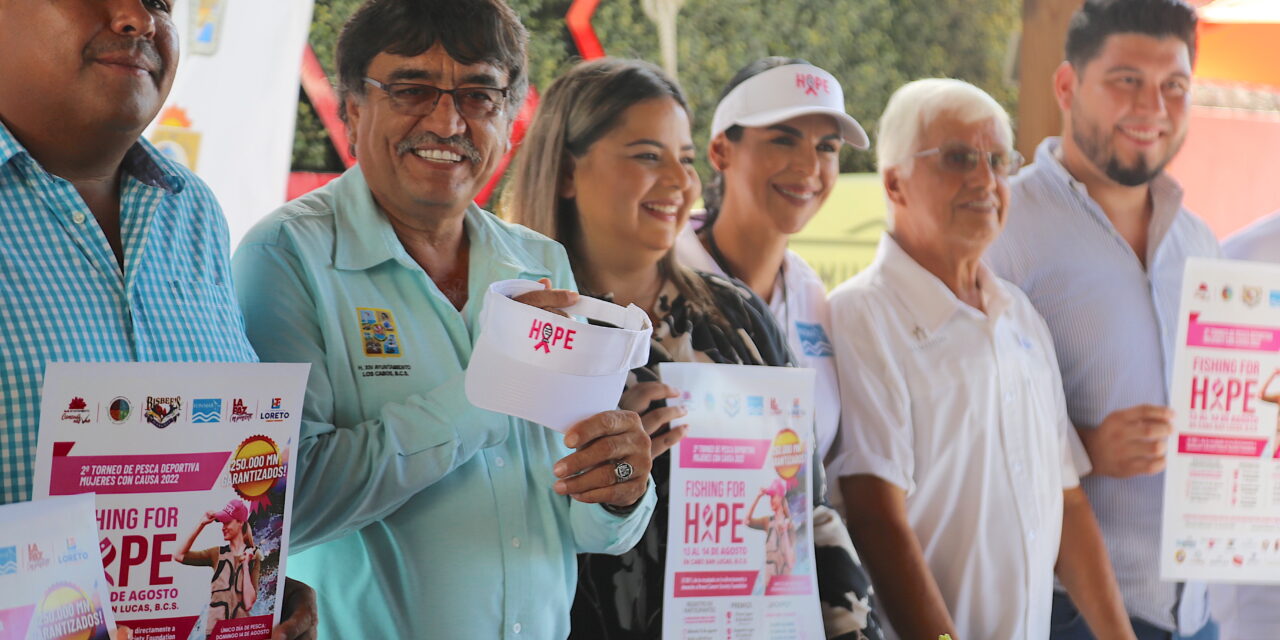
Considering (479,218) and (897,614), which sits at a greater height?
(479,218)

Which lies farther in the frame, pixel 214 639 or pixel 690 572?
pixel 690 572

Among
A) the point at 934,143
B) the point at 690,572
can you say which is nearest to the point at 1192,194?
the point at 934,143

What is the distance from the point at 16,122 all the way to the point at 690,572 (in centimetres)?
137

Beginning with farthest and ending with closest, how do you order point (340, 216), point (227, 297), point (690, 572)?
point (690, 572), point (340, 216), point (227, 297)

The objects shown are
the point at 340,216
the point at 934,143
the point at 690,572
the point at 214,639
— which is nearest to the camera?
the point at 214,639

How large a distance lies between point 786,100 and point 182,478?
1707 millimetres

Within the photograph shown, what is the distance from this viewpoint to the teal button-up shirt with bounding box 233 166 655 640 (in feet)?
5.54

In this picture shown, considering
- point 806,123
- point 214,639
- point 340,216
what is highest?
point 806,123

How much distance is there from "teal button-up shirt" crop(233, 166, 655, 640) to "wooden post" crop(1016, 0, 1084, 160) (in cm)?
220


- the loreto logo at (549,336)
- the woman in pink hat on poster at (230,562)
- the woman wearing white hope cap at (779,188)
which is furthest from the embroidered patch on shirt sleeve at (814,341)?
the woman in pink hat on poster at (230,562)

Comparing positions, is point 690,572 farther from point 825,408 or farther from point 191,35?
point 191,35

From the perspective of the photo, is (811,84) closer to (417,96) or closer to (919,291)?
(919,291)

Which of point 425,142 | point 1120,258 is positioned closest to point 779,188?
point 425,142

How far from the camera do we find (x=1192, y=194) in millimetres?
3701
